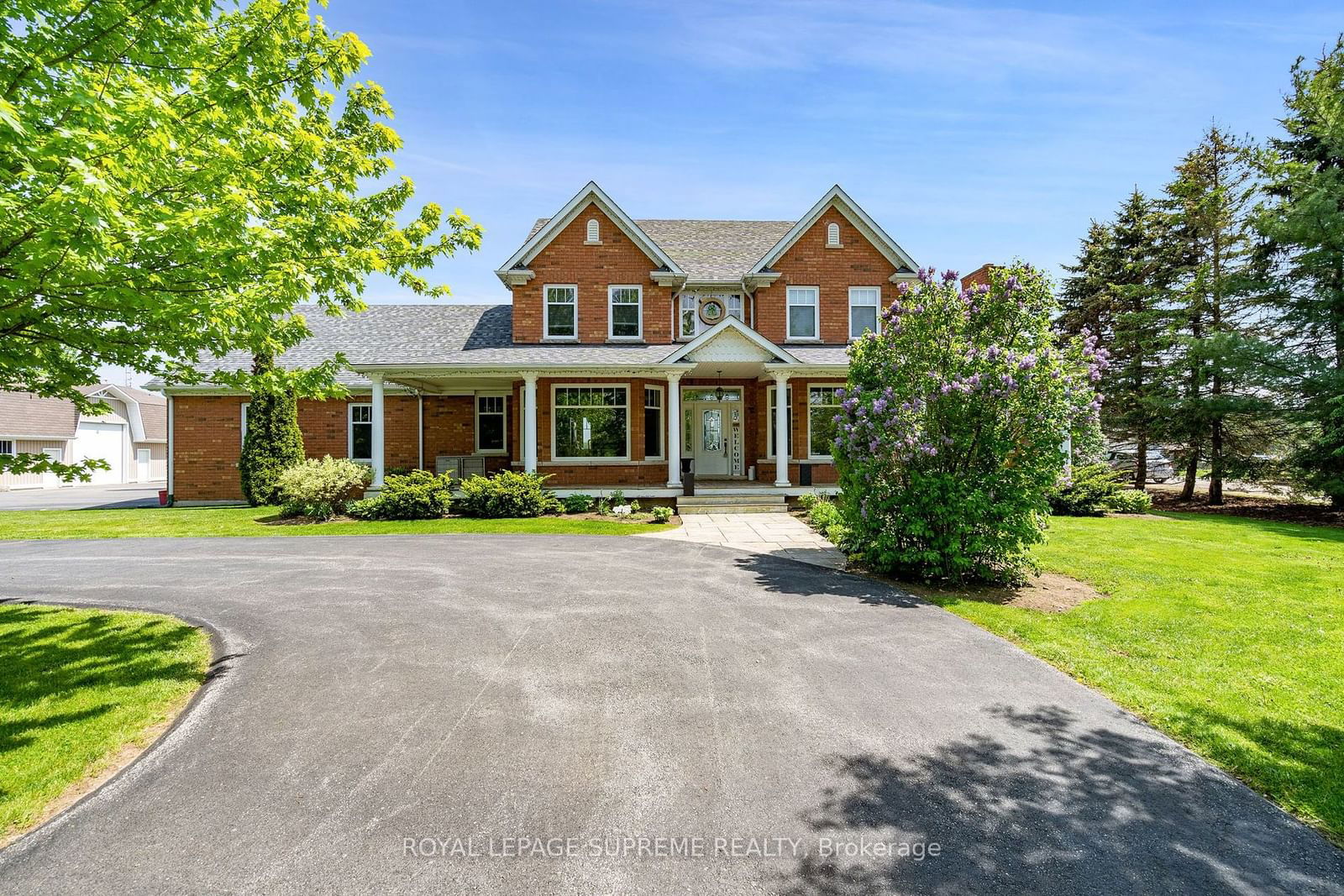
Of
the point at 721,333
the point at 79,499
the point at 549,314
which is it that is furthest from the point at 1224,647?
the point at 79,499

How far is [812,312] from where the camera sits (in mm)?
19453

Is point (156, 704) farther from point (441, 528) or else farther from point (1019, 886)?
point (441, 528)

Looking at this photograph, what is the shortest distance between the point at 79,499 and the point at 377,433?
20.5 meters

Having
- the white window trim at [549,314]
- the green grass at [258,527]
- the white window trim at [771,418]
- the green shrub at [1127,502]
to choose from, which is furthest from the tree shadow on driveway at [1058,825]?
Answer: the white window trim at [549,314]

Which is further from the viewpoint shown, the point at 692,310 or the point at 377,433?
the point at 692,310

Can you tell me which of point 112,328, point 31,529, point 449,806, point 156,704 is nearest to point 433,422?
point 31,529

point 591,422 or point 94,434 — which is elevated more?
point 94,434

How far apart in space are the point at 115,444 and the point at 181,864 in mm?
49371

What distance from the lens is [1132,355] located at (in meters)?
24.5

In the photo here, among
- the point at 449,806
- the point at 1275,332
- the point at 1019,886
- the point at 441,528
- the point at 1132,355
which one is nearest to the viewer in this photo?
the point at 1019,886

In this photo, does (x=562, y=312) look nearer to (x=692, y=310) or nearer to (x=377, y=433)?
(x=692, y=310)

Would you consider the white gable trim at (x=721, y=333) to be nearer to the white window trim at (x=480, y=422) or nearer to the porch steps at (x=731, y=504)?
the porch steps at (x=731, y=504)

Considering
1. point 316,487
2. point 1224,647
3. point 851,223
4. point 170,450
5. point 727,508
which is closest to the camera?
point 1224,647

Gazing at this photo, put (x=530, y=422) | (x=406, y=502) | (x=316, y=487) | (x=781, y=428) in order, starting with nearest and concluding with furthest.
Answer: (x=316, y=487), (x=406, y=502), (x=530, y=422), (x=781, y=428)
